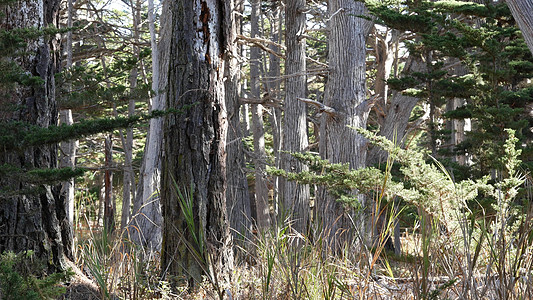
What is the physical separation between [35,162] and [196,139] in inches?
49.5

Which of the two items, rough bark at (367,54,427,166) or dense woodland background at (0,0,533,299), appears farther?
rough bark at (367,54,427,166)

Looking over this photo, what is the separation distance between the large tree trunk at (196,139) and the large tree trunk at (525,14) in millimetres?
3538

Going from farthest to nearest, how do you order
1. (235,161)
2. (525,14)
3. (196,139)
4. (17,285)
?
(235,161)
(525,14)
(196,139)
(17,285)

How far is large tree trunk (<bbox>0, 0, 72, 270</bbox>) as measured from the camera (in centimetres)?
361

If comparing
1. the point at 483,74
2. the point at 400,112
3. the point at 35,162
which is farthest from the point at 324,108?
the point at 35,162

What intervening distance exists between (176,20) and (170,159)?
3.95 ft

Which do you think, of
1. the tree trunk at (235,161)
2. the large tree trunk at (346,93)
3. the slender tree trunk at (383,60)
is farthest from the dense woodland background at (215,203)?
the slender tree trunk at (383,60)

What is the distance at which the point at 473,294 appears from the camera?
7.67ft

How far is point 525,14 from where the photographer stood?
18.3ft

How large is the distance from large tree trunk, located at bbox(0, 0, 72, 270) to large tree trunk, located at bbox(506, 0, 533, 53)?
500 cm

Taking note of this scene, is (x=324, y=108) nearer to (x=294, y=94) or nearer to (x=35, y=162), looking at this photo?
(x=294, y=94)

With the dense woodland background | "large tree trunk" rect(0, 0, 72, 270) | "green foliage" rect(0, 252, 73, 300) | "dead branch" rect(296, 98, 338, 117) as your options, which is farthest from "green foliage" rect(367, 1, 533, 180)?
"green foliage" rect(0, 252, 73, 300)

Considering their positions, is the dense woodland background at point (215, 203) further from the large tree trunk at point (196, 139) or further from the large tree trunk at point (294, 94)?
the large tree trunk at point (294, 94)

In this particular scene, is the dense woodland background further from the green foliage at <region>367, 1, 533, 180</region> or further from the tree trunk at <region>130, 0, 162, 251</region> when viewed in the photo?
the tree trunk at <region>130, 0, 162, 251</region>
